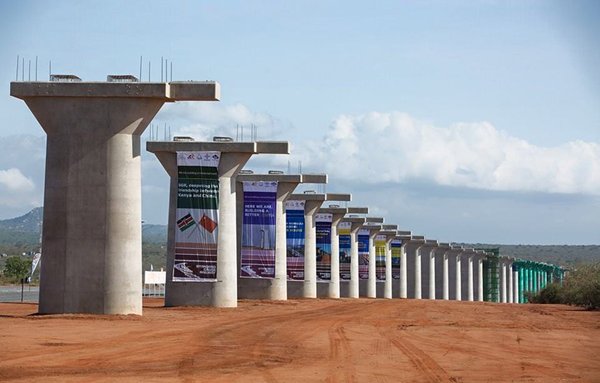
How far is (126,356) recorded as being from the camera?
19.9m

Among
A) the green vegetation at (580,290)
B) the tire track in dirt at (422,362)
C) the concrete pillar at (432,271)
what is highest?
the concrete pillar at (432,271)

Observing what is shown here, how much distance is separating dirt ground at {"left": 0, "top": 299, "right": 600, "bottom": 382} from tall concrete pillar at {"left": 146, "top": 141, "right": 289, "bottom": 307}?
7.39 meters

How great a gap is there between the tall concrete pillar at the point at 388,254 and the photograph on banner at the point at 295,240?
104ft

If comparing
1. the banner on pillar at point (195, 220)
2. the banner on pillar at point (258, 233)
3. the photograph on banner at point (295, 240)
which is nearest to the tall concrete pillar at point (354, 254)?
the photograph on banner at point (295, 240)

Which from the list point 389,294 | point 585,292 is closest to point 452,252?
point 389,294

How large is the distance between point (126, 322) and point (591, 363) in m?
13.4

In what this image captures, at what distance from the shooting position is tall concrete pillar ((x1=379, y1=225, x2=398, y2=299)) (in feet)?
310

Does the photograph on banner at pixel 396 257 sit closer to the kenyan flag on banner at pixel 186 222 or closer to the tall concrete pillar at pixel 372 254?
the tall concrete pillar at pixel 372 254

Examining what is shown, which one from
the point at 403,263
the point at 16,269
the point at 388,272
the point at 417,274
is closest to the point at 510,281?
the point at 417,274

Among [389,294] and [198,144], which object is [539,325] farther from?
[389,294]

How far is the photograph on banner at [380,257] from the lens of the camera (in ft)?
305

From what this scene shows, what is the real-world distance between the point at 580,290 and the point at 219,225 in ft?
76.5

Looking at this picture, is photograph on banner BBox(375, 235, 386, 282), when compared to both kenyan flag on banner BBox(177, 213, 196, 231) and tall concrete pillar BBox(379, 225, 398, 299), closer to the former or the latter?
tall concrete pillar BBox(379, 225, 398, 299)

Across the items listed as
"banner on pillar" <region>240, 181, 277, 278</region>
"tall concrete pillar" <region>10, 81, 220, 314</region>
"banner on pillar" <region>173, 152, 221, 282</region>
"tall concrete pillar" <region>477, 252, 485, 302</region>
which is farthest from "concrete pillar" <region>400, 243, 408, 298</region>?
"tall concrete pillar" <region>10, 81, 220, 314</region>
